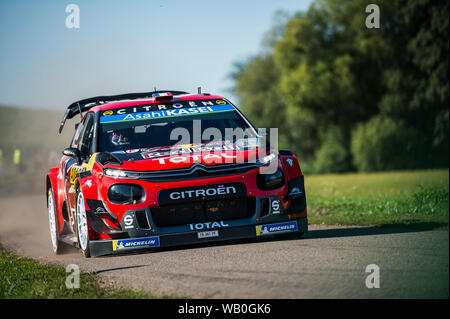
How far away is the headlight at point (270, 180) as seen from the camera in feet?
25.3

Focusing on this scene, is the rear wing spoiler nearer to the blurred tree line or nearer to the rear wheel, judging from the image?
the rear wheel

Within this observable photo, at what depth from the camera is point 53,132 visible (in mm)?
95312

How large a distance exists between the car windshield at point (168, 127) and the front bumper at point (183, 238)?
A: 4.49 ft

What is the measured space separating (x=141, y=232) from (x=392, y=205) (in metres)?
7.33

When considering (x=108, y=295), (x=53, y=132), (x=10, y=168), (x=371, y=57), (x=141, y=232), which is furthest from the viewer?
(x=53, y=132)

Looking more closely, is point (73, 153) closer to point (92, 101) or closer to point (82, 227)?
point (82, 227)

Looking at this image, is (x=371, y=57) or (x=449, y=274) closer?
(x=449, y=274)

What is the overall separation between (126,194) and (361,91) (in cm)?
4145

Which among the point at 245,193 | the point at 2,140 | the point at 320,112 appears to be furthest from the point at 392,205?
the point at 2,140

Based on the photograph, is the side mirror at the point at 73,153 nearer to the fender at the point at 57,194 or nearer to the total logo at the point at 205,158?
the fender at the point at 57,194

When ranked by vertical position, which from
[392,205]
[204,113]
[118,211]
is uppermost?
[204,113]

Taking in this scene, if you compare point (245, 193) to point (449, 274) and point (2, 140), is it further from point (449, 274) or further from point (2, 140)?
point (2, 140)

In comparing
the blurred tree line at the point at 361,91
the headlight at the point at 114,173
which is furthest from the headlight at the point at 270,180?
the blurred tree line at the point at 361,91

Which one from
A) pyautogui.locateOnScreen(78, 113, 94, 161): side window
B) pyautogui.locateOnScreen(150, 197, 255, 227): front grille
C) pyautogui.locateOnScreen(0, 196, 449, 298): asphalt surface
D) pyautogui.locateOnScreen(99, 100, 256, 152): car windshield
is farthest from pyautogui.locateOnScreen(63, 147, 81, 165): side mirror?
pyautogui.locateOnScreen(150, 197, 255, 227): front grille
